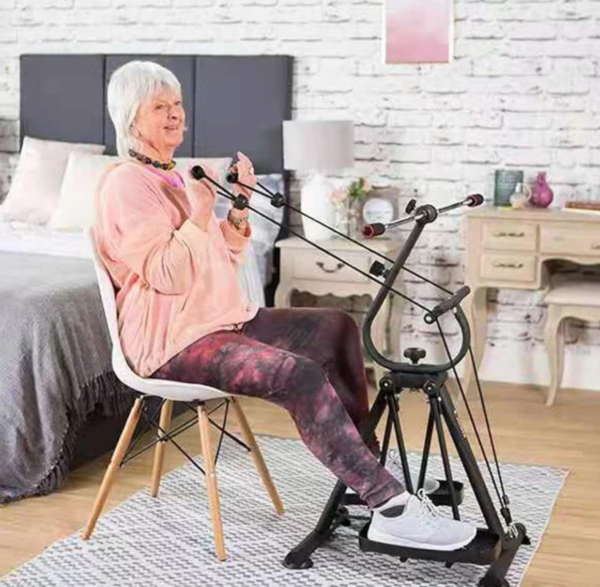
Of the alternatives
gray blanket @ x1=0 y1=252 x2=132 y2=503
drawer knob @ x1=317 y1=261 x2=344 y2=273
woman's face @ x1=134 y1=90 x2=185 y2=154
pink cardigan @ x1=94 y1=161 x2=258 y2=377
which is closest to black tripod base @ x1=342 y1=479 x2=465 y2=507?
pink cardigan @ x1=94 y1=161 x2=258 y2=377

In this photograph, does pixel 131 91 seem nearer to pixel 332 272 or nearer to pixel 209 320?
pixel 209 320

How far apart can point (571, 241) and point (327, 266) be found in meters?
1.02

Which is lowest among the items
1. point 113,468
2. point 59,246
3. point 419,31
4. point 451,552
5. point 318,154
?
point 451,552

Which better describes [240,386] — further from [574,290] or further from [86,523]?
[574,290]

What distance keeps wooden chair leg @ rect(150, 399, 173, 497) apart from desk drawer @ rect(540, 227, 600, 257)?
6.22 ft

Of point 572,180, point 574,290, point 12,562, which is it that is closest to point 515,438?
point 574,290

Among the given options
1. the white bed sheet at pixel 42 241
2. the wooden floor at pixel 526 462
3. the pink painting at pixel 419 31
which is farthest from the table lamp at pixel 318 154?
the white bed sheet at pixel 42 241

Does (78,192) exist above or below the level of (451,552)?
above

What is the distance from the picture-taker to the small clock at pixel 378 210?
5.43 meters

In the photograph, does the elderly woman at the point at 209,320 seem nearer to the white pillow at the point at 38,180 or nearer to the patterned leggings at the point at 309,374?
the patterned leggings at the point at 309,374

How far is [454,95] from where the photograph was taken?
5.42 m

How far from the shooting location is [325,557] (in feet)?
10.8

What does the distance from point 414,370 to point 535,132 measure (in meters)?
2.48

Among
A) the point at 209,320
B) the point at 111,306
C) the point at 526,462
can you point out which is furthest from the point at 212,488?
the point at 526,462
